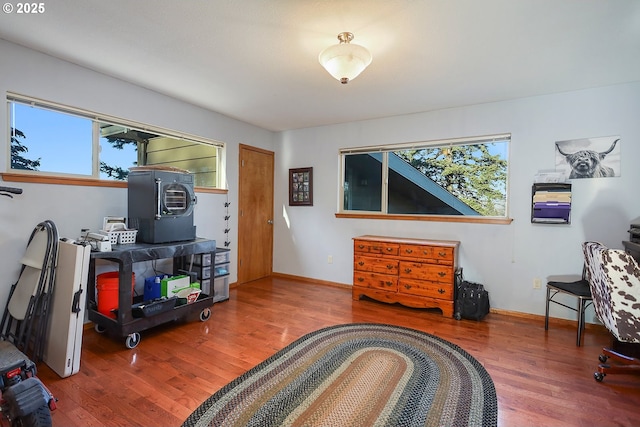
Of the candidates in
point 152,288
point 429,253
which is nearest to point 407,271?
point 429,253

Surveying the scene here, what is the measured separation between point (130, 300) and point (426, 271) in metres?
2.91

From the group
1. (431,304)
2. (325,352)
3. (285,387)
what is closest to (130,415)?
(285,387)

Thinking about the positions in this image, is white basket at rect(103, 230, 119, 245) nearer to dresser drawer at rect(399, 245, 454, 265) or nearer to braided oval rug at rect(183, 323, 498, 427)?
braided oval rug at rect(183, 323, 498, 427)

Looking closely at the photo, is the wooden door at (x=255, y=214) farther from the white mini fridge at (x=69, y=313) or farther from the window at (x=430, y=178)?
the white mini fridge at (x=69, y=313)

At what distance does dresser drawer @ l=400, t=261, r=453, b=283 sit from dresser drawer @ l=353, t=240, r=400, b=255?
187 mm

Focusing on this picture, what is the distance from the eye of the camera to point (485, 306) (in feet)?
10.3

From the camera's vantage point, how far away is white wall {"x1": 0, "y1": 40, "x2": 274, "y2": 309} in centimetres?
226

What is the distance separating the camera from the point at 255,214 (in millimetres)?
4609

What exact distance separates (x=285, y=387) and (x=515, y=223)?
2969 millimetres

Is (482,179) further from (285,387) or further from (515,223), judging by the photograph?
(285,387)

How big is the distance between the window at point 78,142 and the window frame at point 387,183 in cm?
229

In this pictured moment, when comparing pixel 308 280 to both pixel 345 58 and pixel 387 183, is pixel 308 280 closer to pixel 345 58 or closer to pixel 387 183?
pixel 387 183

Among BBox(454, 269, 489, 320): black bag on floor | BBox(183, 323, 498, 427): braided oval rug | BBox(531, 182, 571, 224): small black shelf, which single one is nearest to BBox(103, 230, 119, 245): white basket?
BBox(183, 323, 498, 427): braided oval rug

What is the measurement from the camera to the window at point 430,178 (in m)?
3.47
